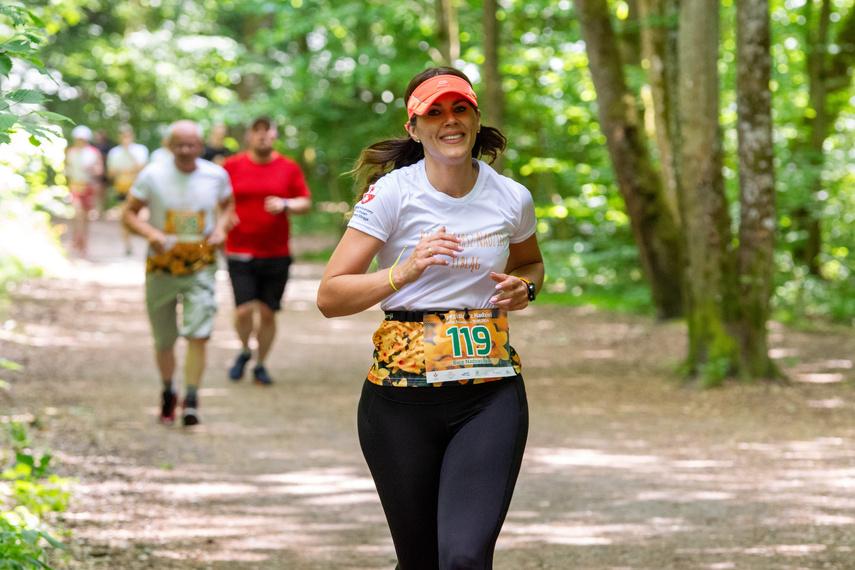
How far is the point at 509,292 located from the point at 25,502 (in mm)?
3373

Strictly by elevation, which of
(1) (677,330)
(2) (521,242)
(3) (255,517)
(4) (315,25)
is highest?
(4) (315,25)

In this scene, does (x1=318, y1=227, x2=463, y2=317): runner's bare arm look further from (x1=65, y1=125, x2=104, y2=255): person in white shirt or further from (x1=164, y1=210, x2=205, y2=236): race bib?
(x1=65, y1=125, x2=104, y2=255): person in white shirt

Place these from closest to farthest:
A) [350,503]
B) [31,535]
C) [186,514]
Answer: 1. [31,535]
2. [186,514]
3. [350,503]

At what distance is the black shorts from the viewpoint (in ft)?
31.0

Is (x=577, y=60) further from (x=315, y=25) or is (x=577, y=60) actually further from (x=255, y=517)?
(x=255, y=517)

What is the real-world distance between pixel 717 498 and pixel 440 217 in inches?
147

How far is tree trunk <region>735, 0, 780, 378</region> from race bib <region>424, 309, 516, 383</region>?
6974 mm

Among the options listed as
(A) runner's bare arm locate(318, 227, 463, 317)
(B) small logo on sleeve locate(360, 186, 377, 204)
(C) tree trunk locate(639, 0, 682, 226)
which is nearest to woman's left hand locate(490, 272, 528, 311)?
(A) runner's bare arm locate(318, 227, 463, 317)

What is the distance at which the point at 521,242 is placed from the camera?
3.67 m

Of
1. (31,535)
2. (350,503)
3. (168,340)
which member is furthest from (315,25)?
(31,535)

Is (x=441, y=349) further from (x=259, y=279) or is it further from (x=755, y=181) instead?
(x=755, y=181)

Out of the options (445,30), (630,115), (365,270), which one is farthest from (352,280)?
(445,30)

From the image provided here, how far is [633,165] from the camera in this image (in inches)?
491

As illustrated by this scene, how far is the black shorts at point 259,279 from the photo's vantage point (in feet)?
31.0
